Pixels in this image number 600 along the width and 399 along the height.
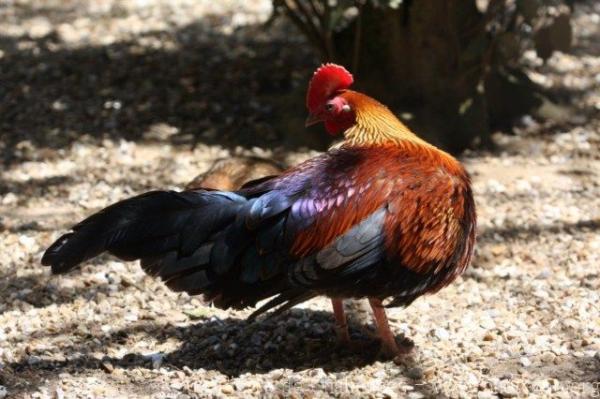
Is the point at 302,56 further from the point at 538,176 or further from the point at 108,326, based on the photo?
the point at 108,326

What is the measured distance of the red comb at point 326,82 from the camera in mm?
5133

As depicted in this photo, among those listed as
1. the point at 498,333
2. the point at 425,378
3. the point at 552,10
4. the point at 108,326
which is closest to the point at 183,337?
the point at 108,326

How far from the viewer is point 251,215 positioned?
4617mm

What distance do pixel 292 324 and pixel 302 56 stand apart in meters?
4.33

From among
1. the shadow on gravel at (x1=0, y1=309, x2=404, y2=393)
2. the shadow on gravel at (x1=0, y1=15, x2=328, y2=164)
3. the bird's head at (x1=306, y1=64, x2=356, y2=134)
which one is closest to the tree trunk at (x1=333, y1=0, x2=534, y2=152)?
the shadow on gravel at (x1=0, y1=15, x2=328, y2=164)

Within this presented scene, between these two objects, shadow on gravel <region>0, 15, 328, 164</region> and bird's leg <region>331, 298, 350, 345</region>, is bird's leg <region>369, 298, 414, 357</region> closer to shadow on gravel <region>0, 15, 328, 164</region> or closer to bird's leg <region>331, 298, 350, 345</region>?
bird's leg <region>331, 298, 350, 345</region>

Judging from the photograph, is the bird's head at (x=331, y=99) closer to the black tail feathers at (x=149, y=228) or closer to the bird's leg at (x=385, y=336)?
the black tail feathers at (x=149, y=228)

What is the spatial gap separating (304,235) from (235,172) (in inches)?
78.1

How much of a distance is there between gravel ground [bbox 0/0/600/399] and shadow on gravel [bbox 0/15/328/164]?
0.02 m

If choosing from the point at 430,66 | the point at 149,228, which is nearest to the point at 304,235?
the point at 149,228

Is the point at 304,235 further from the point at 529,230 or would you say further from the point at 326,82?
the point at 529,230

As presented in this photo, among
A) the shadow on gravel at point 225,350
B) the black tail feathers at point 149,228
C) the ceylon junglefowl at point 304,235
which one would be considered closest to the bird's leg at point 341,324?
the shadow on gravel at point 225,350

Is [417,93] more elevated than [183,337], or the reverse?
[417,93]

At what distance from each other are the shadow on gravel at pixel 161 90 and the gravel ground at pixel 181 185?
0.07 ft
